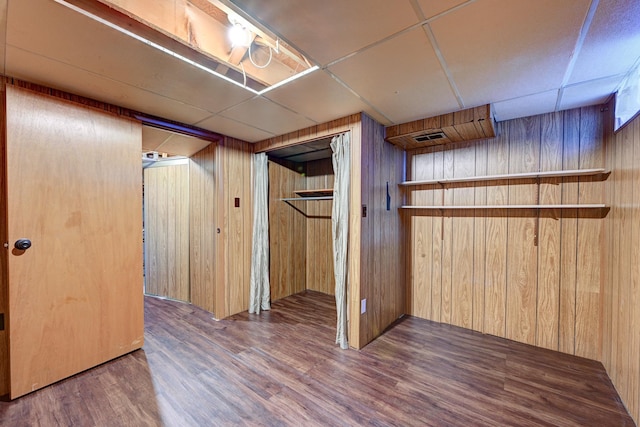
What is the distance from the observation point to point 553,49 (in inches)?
57.4

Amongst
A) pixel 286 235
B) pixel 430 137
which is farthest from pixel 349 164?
pixel 286 235

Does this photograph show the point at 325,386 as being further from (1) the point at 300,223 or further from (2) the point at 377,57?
(1) the point at 300,223

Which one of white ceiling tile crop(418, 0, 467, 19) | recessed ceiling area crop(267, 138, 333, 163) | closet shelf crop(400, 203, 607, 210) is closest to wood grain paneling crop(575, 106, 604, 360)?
closet shelf crop(400, 203, 607, 210)

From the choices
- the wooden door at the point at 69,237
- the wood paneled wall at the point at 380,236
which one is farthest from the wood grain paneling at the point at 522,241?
the wooden door at the point at 69,237

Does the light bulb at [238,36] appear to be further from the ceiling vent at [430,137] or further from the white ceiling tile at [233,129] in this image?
the ceiling vent at [430,137]

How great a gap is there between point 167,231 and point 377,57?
386 cm

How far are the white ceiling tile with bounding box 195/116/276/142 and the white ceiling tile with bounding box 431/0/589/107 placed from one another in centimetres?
205

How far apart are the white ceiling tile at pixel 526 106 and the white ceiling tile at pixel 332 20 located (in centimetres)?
151

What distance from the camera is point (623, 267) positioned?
178cm

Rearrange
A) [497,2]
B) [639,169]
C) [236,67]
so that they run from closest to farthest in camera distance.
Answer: [497,2]
[639,169]
[236,67]

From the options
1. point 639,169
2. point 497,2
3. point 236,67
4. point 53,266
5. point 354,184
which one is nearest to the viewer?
point 497,2

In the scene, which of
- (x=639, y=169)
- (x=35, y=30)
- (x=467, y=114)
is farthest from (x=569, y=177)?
(x=35, y=30)

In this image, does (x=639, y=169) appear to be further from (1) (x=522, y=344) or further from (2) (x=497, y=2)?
(1) (x=522, y=344)

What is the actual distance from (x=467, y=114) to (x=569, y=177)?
3.67 feet
